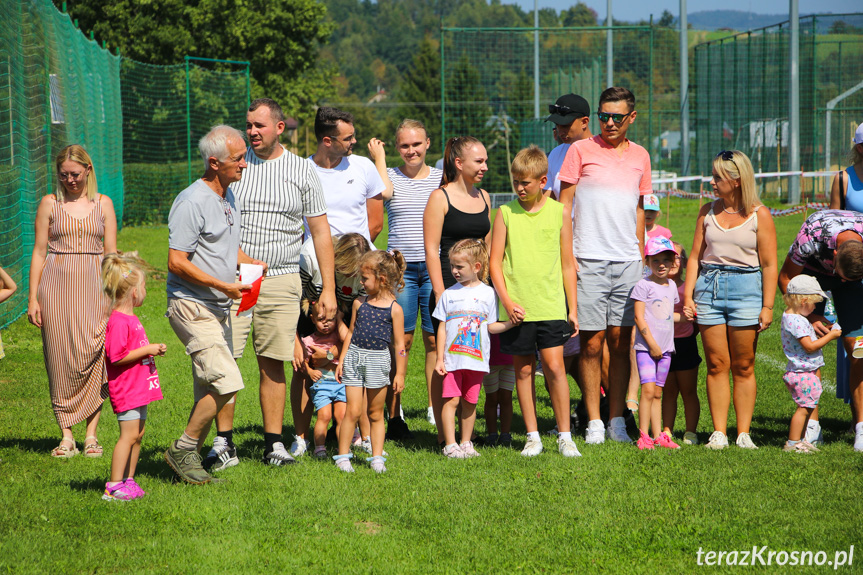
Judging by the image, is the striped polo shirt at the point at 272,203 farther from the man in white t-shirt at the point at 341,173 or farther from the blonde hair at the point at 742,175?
the blonde hair at the point at 742,175

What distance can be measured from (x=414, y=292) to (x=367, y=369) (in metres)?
1.02

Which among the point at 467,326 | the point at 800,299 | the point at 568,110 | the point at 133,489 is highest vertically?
the point at 568,110

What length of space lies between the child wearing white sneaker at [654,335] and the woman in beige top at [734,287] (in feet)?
0.60

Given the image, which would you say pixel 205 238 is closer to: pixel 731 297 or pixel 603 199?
pixel 603 199

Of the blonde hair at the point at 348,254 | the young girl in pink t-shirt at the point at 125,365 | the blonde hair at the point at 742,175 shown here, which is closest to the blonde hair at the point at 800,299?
the blonde hair at the point at 742,175

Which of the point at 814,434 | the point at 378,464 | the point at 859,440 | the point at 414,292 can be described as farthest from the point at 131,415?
the point at 859,440

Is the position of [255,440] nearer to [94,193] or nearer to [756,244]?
[94,193]

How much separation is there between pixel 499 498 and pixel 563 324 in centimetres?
133

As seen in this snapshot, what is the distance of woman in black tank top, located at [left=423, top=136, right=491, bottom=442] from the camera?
18.4 ft

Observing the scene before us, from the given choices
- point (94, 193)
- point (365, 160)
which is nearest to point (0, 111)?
point (94, 193)

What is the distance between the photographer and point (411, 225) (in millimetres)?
6121

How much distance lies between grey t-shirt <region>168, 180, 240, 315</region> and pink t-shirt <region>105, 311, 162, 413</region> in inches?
11.4

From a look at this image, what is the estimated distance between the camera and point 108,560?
3812mm

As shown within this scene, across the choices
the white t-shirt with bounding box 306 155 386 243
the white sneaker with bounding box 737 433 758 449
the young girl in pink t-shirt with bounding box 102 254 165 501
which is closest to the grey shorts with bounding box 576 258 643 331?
the white sneaker with bounding box 737 433 758 449
